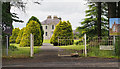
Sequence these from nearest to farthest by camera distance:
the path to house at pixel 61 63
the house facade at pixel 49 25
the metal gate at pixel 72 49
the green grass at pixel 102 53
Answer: the path to house at pixel 61 63 < the green grass at pixel 102 53 < the metal gate at pixel 72 49 < the house facade at pixel 49 25

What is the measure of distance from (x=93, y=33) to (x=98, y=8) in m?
4.42

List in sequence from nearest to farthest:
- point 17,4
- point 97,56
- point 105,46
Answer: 1. point 97,56
2. point 105,46
3. point 17,4

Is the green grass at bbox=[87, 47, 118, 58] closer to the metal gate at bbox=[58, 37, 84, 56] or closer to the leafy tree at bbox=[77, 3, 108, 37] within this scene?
the metal gate at bbox=[58, 37, 84, 56]

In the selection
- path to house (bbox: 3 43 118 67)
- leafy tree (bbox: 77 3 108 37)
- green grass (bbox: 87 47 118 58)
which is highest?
leafy tree (bbox: 77 3 108 37)

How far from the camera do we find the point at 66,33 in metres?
30.7

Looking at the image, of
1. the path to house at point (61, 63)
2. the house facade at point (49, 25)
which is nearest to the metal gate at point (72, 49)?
the path to house at point (61, 63)

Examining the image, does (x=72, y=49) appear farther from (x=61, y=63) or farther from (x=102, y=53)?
(x=61, y=63)

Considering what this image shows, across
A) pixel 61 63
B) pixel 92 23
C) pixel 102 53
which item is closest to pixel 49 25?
pixel 92 23

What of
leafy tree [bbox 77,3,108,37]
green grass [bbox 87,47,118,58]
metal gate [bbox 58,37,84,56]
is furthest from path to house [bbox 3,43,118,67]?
leafy tree [bbox 77,3,108,37]

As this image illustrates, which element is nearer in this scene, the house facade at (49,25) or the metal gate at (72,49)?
the metal gate at (72,49)

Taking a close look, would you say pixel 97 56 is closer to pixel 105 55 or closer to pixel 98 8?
pixel 105 55

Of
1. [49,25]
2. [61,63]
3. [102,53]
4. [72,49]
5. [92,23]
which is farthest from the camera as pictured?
[49,25]

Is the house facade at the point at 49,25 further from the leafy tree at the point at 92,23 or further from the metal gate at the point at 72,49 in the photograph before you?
the metal gate at the point at 72,49

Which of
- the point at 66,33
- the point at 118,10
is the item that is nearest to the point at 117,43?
the point at 118,10
